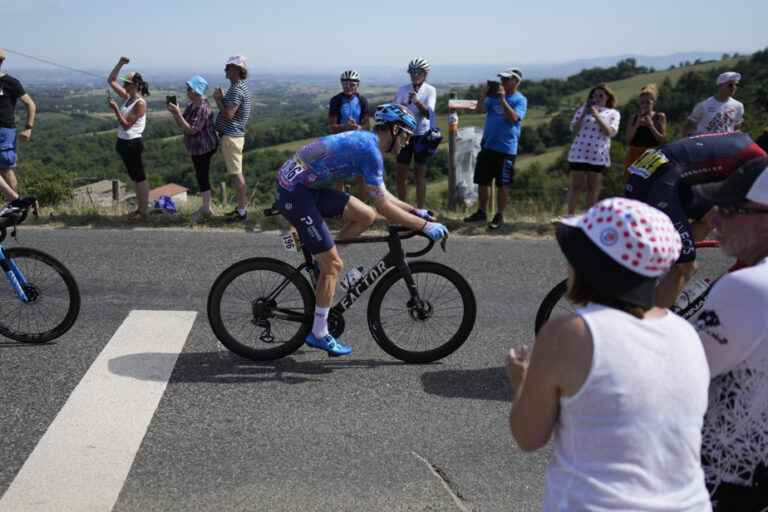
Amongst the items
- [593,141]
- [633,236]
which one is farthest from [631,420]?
[593,141]

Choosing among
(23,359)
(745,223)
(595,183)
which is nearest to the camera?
(745,223)

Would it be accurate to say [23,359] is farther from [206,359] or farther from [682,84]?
[682,84]

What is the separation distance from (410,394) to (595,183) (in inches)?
221

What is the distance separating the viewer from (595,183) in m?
10.1

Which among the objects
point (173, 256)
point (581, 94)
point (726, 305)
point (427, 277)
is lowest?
point (581, 94)

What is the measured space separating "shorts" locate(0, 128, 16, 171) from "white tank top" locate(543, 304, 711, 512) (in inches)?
372

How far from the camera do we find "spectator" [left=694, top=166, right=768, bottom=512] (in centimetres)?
222

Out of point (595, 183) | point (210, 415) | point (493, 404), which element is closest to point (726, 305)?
point (493, 404)

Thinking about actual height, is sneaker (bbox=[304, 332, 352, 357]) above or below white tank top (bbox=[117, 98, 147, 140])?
below

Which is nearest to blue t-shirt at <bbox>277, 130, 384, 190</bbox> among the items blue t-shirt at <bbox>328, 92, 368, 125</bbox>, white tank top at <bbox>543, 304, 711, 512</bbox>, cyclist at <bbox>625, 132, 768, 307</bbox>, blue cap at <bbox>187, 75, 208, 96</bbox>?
cyclist at <bbox>625, 132, 768, 307</bbox>

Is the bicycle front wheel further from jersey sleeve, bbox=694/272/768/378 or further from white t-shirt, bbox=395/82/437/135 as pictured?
white t-shirt, bbox=395/82/437/135

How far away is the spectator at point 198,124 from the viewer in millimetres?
10055

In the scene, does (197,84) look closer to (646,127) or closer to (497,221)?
(497,221)

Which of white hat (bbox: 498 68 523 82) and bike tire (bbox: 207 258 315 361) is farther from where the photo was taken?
white hat (bbox: 498 68 523 82)
